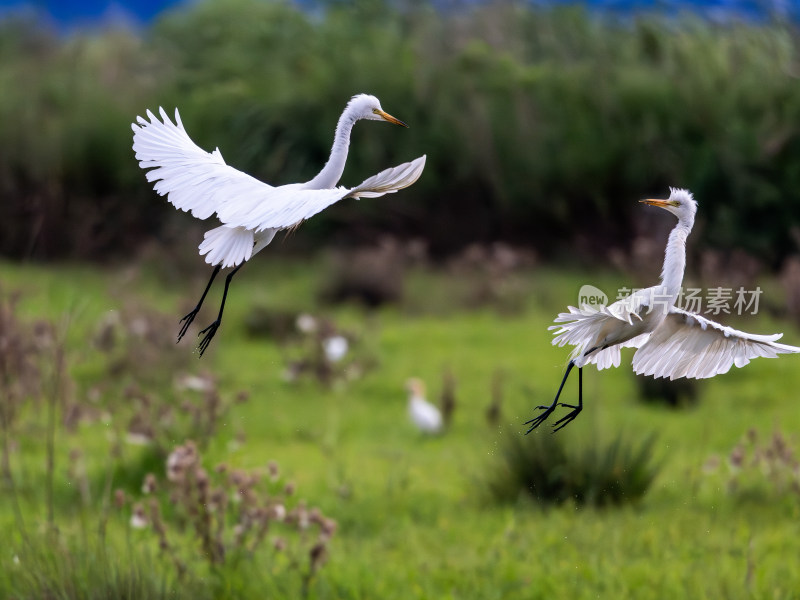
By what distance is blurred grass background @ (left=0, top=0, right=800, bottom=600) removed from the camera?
4.48 meters

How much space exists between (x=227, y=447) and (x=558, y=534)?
2.36 meters

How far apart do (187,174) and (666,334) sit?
653mm

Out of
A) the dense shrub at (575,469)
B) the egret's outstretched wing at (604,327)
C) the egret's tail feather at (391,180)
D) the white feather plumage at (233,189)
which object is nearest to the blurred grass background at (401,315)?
the dense shrub at (575,469)

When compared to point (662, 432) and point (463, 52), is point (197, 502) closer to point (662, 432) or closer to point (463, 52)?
point (662, 432)

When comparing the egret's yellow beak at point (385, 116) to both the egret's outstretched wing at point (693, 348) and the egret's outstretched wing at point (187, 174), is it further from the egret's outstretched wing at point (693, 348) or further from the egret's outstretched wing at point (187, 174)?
the egret's outstretched wing at point (693, 348)

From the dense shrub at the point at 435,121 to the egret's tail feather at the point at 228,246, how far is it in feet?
26.0

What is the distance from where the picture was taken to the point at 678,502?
5.79m

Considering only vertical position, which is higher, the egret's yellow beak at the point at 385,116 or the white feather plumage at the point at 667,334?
the egret's yellow beak at the point at 385,116

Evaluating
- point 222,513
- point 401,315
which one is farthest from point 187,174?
point 401,315

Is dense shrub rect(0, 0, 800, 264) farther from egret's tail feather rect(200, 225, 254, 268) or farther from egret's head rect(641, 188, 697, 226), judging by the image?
egret's tail feather rect(200, 225, 254, 268)

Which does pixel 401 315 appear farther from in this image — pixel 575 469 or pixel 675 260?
pixel 675 260

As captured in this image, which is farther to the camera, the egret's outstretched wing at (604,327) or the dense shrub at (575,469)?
the dense shrub at (575,469)

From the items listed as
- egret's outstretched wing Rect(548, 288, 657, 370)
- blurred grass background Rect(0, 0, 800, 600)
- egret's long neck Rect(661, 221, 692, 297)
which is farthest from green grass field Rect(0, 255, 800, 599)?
egret's long neck Rect(661, 221, 692, 297)

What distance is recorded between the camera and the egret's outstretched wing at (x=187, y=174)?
4.23ft
